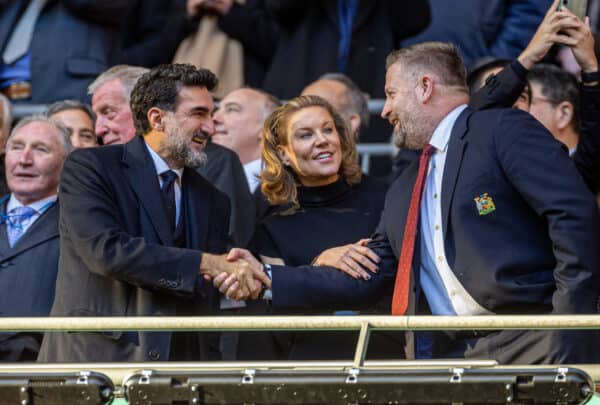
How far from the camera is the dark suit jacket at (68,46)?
332 inches

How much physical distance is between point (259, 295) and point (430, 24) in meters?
3.86

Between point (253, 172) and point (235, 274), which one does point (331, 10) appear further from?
point (235, 274)

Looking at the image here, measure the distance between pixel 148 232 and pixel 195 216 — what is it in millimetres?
283

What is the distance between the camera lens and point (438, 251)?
5.19 meters

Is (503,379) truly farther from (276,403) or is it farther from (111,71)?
(111,71)

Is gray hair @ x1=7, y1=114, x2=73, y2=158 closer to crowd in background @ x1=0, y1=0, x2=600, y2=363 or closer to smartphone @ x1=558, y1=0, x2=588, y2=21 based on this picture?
crowd in background @ x1=0, y1=0, x2=600, y2=363

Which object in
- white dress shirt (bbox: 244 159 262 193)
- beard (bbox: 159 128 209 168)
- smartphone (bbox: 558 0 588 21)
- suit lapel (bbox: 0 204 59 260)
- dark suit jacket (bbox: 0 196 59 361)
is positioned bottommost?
dark suit jacket (bbox: 0 196 59 361)

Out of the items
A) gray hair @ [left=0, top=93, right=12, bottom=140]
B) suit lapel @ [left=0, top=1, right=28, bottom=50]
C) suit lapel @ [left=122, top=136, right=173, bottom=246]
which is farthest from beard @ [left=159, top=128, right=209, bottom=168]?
suit lapel @ [left=0, top=1, right=28, bottom=50]

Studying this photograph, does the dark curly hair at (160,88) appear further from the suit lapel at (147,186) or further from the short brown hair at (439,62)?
the short brown hair at (439,62)

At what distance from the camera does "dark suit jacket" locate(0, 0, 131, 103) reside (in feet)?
27.6

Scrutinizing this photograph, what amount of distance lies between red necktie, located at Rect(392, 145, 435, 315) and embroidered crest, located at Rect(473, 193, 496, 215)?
338mm

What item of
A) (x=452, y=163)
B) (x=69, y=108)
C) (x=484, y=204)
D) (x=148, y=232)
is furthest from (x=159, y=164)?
(x=69, y=108)

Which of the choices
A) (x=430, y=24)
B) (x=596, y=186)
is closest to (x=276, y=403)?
(x=596, y=186)

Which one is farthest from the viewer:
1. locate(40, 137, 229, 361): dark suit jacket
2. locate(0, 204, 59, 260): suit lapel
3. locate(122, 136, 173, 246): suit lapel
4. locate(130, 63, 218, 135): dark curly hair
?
locate(0, 204, 59, 260): suit lapel
